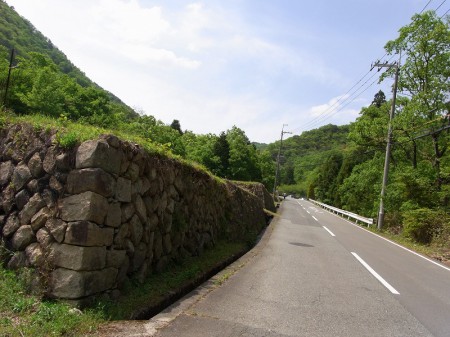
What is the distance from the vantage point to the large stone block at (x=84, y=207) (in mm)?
4520

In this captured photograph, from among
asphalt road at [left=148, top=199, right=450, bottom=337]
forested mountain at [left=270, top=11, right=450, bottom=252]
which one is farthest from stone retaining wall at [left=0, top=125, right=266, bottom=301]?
forested mountain at [left=270, top=11, right=450, bottom=252]

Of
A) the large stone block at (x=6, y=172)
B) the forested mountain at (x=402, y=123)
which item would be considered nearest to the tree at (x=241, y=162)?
the forested mountain at (x=402, y=123)

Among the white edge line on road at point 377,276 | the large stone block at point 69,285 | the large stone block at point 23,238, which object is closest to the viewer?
the large stone block at point 69,285

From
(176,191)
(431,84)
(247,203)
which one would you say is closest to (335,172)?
(431,84)

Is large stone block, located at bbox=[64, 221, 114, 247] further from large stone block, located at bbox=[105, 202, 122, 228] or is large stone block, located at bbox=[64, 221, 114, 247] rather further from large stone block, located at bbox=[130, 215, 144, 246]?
large stone block, located at bbox=[130, 215, 144, 246]

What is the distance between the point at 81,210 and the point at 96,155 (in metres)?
0.68

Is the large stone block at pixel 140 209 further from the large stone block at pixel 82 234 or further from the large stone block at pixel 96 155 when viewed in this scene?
the large stone block at pixel 82 234

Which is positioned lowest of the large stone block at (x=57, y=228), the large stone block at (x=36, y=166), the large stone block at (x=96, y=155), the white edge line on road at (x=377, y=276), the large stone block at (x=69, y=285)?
the white edge line on road at (x=377, y=276)

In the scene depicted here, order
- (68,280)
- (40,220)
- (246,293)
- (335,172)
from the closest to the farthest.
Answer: (68,280)
(40,220)
(246,293)
(335,172)

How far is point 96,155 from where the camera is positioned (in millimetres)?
4664

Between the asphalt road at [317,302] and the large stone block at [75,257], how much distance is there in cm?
100

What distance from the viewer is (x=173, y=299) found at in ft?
18.5

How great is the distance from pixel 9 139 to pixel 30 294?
2.44 metres

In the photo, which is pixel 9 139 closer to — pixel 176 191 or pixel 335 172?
pixel 176 191
